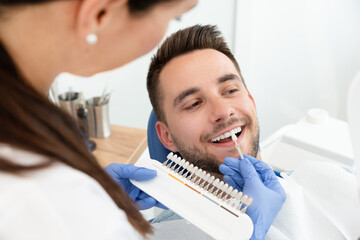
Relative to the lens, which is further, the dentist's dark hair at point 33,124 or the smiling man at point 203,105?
the smiling man at point 203,105

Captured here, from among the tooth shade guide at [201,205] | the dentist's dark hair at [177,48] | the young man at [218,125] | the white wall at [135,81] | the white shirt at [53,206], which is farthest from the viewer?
the white wall at [135,81]

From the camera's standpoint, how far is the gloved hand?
37.0 inches

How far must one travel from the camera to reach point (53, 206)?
0.44m

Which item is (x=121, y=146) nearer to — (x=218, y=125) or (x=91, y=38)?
(x=218, y=125)

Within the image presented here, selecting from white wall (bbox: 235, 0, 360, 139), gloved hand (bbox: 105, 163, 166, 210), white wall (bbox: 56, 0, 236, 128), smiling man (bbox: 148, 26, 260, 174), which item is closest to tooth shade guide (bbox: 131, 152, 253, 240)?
gloved hand (bbox: 105, 163, 166, 210)

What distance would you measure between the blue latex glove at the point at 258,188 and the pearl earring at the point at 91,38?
0.65 meters

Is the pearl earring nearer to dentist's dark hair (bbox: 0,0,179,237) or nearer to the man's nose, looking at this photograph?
dentist's dark hair (bbox: 0,0,179,237)

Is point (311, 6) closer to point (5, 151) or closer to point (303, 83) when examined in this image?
point (303, 83)

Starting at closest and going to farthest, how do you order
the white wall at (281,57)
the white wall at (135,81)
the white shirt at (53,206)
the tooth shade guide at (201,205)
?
the white shirt at (53,206) < the tooth shade guide at (201,205) < the white wall at (135,81) < the white wall at (281,57)

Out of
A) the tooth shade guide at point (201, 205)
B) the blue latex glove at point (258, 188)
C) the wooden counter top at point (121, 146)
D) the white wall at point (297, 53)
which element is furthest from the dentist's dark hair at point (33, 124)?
the white wall at point (297, 53)

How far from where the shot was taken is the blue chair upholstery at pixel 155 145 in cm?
140

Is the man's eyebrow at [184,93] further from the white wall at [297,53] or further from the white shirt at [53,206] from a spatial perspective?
the white wall at [297,53]

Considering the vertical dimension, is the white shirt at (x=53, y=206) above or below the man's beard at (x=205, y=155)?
above

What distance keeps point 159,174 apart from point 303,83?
1.85 m
